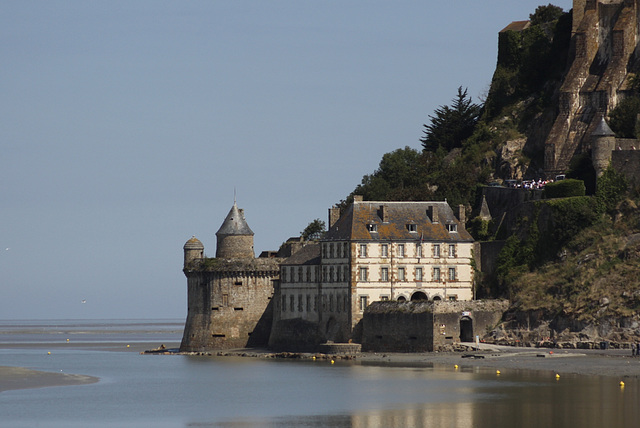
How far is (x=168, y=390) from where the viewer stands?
7925cm

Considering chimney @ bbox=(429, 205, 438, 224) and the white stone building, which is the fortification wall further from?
chimney @ bbox=(429, 205, 438, 224)

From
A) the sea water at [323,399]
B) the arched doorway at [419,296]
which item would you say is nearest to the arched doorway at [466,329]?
the arched doorway at [419,296]

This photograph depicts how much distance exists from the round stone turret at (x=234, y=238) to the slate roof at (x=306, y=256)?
3.35 m

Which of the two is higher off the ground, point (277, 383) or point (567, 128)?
point (567, 128)

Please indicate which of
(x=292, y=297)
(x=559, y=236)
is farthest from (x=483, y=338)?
(x=292, y=297)

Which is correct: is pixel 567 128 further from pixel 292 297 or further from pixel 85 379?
pixel 85 379

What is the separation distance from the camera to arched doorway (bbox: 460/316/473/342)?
94569 mm

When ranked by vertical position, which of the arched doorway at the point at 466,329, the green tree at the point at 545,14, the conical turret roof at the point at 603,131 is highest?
the green tree at the point at 545,14

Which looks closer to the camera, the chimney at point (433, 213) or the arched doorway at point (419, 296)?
the arched doorway at point (419, 296)

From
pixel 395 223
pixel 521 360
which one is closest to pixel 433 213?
A: pixel 395 223

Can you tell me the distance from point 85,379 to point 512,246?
107 feet

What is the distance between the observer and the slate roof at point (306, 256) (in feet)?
338

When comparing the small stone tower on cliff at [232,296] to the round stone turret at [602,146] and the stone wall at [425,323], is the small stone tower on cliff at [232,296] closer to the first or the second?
the stone wall at [425,323]

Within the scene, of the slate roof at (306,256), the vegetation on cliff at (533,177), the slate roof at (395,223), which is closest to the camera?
the vegetation on cliff at (533,177)
